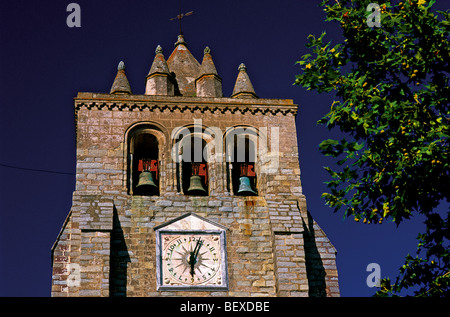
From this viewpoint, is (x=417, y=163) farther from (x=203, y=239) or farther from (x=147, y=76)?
(x=147, y=76)

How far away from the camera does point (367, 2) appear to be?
15.0 m

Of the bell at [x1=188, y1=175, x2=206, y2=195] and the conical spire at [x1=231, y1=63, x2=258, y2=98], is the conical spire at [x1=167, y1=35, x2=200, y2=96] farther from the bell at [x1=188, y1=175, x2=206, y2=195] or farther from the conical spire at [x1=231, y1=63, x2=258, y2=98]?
the bell at [x1=188, y1=175, x2=206, y2=195]

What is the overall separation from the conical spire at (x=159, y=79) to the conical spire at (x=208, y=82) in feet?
2.85

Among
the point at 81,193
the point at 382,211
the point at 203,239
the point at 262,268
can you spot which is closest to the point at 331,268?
the point at 262,268

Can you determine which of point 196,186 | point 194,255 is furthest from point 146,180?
point 194,255

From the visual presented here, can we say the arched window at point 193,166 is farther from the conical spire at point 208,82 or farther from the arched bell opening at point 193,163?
the conical spire at point 208,82

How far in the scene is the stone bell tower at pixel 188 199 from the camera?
21.9 metres

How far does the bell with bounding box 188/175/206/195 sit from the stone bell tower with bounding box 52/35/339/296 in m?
0.04

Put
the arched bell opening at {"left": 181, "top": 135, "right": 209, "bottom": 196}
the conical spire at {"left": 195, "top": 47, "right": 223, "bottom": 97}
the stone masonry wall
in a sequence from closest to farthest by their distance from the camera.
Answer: the stone masonry wall < the arched bell opening at {"left": 181, "top": 135, "right": 209, "bottom": 196} < the conical spire at {"left": 195, "top": 47, "right": 223, "bottom": 97}

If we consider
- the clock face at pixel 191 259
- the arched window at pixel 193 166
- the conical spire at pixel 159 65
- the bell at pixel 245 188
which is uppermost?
the conical spire at pixel 159 65

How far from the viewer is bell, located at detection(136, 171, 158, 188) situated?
933 inches

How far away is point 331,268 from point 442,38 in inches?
404

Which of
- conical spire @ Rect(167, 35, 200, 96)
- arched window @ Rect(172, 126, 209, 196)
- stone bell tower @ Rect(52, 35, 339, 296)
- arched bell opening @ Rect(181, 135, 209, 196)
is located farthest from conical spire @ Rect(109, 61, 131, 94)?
arched bell opening @ Rect(181, 135, 209, 196)

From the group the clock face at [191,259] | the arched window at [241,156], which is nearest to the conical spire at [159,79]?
the arched window at [241,156]
